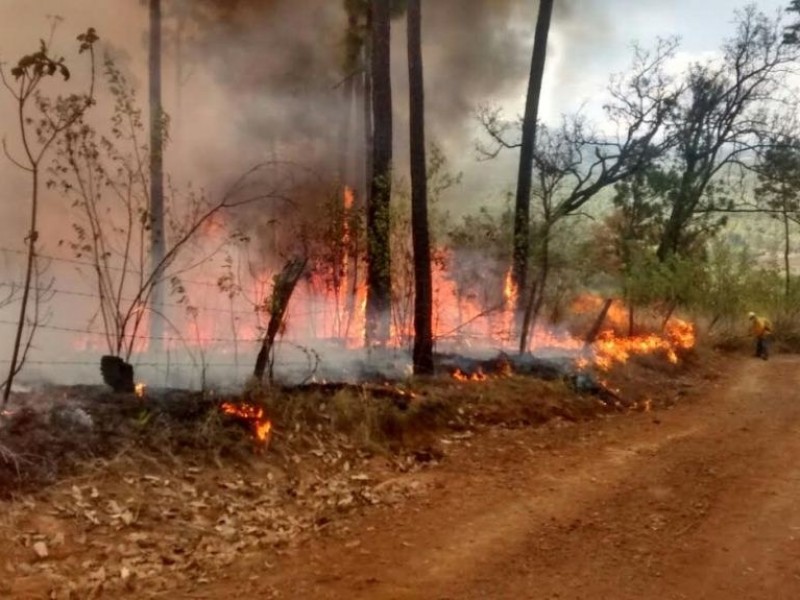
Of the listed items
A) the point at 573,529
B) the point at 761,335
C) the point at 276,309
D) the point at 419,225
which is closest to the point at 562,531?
the point at 573,529

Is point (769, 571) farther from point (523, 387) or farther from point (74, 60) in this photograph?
point (74, 60)

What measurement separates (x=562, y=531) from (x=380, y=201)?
6.76 meters

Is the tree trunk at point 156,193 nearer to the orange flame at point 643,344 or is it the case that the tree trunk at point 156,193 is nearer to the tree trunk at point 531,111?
the tree trunk at point 531,111

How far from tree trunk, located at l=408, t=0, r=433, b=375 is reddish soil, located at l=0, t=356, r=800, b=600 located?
1.98m

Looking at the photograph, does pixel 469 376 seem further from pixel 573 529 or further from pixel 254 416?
pixel 573 529

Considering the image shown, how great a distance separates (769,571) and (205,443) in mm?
5293

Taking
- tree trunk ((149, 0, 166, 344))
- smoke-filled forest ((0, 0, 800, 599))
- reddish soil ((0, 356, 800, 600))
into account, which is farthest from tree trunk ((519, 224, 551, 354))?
tree trunk ((149, 0, 166, 344))

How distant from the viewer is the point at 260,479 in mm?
7773

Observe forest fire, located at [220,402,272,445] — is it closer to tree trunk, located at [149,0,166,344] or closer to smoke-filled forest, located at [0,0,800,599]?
smoke-filled forest, located at [0,0,800,599]

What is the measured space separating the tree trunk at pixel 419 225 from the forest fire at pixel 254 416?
3.68 m

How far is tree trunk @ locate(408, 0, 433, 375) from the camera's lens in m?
12.0

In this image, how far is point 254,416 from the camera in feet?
28.3

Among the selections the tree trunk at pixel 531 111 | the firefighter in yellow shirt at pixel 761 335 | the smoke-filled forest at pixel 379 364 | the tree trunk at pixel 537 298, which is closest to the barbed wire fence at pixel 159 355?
the smoke-filled forest at pixel 379 364

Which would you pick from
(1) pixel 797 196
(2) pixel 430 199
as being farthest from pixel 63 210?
(1) pixel 797 196
